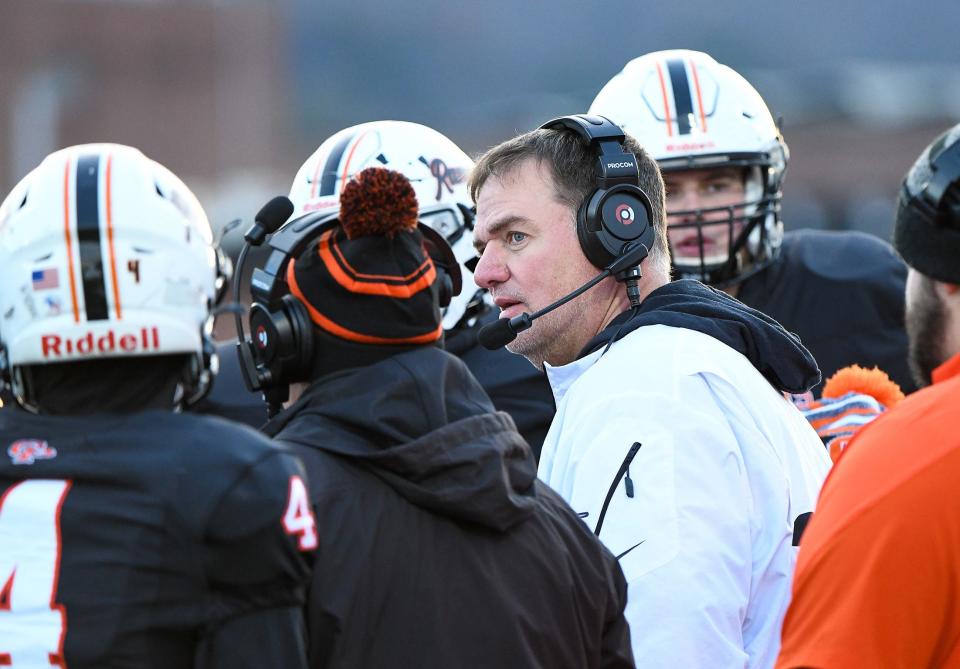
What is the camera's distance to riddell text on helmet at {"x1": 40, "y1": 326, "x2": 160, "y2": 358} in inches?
80.5

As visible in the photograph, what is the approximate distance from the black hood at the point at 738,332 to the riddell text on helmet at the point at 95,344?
1.24 m

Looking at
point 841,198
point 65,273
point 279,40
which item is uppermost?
point 65,273

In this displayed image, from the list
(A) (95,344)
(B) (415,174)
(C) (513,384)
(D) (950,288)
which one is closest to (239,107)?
(B) (415,174)

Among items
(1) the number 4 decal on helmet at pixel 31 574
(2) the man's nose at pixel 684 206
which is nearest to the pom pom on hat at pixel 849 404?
(2) the man's nose at pixel 684 206

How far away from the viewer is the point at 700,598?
262 centimetres

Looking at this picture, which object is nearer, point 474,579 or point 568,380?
point 474,579

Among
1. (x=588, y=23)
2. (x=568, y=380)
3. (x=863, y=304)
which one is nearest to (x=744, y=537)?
(x=568, y=380)

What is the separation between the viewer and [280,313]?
7.82 ft

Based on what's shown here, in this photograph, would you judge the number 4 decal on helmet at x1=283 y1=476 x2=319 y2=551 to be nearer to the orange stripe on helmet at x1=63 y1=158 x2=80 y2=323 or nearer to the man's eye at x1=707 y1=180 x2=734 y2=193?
the orange stripe on helmet at x1=63 y1=158 x2=80 y2=323

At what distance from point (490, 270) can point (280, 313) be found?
107cm

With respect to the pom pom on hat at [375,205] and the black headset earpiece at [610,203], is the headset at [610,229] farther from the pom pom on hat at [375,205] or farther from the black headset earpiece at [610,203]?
the pom pom on hat at [375,205]

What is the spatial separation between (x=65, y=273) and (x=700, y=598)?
1.27 meters

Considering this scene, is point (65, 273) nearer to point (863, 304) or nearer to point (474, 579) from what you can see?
point (474, 579)

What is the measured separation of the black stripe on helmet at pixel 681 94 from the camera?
5039 millimetres
